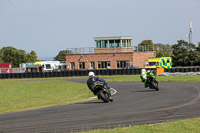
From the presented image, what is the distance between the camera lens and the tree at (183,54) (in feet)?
240

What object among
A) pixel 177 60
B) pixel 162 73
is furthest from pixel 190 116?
pixel 177 60

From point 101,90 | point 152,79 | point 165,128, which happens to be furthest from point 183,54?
point 165,128

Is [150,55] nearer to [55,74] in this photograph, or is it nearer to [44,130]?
[55,74]

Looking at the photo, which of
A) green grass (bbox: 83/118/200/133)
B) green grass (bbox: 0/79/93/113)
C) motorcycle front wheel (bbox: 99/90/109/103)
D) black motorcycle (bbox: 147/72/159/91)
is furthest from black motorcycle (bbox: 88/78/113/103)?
green grass (bbox: 83/118/200/133)

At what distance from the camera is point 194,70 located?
148 feet

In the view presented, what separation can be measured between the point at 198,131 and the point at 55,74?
151ft

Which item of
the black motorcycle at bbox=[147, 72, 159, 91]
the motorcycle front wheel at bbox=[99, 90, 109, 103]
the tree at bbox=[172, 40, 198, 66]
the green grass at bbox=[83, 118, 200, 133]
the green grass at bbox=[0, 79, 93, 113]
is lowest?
the green grass at bbox=[0, 79, 93, 113]

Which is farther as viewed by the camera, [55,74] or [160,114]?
[55,74]

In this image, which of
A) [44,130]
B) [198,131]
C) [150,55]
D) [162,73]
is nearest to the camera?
[198,131]

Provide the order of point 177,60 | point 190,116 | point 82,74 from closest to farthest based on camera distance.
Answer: point 190,116
point 82,74
point 177,60

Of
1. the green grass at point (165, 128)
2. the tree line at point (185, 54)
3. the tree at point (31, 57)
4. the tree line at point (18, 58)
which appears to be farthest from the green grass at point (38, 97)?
the tree line at point (18, 58)

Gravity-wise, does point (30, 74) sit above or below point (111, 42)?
below

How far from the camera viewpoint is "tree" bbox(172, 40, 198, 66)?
7328 centimetres

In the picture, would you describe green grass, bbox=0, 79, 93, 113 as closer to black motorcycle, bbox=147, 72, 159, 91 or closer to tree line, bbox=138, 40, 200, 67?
black motorcycle, bbox=147, 72, 159, 91
